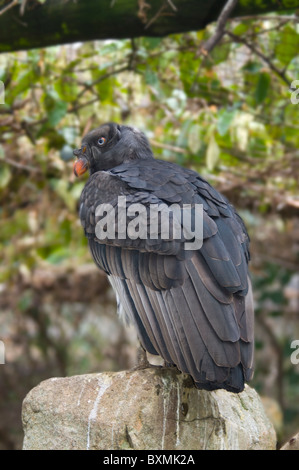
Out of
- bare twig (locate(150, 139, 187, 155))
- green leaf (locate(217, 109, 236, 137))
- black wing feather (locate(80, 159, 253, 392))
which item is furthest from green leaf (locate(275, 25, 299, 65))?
black wing feather (locate(80, 159, 253, 392))

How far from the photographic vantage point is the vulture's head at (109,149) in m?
4.80

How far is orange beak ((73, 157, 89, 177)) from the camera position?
15.8ft

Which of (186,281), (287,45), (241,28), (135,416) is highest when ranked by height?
(241,28)

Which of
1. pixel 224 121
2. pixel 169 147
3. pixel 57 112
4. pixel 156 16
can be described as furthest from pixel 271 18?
pixel 57 112

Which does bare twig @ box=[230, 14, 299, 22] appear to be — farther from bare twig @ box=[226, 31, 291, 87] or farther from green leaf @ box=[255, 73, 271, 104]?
green leaf @ box=[255, 73, 271, 104]

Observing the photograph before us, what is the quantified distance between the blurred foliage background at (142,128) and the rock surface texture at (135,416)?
2.54m

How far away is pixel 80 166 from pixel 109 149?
25cm

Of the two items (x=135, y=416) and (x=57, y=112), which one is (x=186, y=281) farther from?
(x=57, y=112)

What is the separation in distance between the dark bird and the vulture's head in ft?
1.34

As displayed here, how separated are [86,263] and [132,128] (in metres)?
4.35

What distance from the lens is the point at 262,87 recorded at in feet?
18.8

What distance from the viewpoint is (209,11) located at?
4.38 metres

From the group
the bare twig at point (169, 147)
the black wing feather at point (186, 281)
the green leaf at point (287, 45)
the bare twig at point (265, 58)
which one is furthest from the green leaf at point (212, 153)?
the black wing feather at point (186, 281)

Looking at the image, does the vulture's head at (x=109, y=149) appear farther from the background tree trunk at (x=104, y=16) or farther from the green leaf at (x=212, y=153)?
the green leaf at (x=212, y=153)
